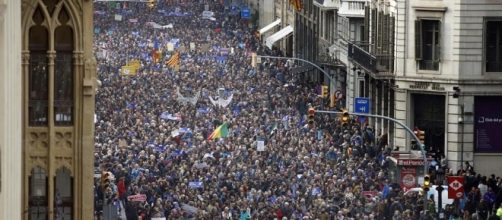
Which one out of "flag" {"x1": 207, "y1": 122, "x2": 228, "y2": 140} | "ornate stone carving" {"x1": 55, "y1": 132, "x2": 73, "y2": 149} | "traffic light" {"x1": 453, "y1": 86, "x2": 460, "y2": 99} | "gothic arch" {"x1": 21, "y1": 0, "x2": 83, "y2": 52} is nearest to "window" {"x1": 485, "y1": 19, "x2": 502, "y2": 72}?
"traffic light" {"x1": 453, "y1": 86, "x2": 460, "y2": 99}

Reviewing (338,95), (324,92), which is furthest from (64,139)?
(324,92)

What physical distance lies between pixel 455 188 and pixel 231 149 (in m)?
14.8

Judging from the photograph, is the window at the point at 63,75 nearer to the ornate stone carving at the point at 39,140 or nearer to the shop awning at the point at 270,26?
the ornate stone carving at the point at 39,140

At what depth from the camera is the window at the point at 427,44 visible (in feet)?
254

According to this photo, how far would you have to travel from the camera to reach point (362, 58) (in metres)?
89.6

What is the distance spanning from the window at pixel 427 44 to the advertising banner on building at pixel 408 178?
12875 millimetres

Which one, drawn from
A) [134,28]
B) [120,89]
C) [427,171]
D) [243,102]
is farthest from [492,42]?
[134,28]

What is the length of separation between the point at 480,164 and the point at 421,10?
19.9ft

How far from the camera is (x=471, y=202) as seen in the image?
6106cm

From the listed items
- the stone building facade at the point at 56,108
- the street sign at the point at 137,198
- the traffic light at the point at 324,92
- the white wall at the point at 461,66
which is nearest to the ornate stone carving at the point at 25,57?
the stone building facade at the point at 56,108

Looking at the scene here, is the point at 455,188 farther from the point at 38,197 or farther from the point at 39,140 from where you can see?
the point at 38,197

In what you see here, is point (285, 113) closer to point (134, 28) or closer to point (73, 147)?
point (73, 147)

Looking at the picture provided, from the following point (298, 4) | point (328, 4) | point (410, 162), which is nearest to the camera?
point (410, 162)

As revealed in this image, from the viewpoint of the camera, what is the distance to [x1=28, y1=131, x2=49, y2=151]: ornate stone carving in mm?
38312
